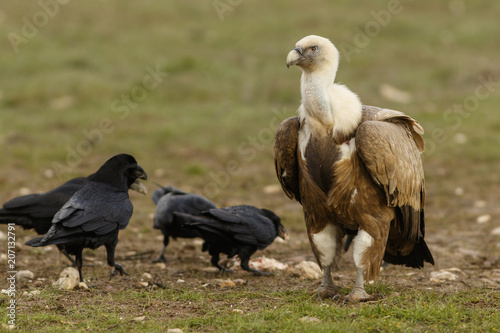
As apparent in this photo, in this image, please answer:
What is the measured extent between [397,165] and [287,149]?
859 millimetres

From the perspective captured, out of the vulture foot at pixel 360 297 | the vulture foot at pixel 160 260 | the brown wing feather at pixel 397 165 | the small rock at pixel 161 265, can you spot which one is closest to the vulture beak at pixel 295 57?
the brown wing feather at pixel 397 165

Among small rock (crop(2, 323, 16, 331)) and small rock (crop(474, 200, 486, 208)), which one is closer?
small rock (crop(2, 323, 16, 331))

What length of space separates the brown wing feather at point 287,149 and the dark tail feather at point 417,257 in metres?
1.16

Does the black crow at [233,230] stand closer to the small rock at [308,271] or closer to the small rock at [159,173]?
the small rock at [308,271]

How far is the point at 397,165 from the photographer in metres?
4.85

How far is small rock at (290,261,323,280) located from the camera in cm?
613

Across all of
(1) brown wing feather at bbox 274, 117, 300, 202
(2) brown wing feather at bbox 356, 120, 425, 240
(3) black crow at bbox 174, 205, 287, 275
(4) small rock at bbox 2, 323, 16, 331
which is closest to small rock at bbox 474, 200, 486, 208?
(3) black crow at bbox 174, 205, 287, 275

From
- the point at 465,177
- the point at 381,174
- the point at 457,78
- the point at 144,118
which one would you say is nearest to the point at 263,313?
the point at 381,174

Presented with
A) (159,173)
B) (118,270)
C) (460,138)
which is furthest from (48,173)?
(460,138)

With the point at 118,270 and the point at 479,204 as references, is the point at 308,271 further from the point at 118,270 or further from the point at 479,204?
the point at 479,204

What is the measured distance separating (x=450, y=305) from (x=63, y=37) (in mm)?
13561

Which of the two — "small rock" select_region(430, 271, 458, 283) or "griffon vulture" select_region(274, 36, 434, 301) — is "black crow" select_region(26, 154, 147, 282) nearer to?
"griffon vulture" select_region(274, 36, 434, 301)

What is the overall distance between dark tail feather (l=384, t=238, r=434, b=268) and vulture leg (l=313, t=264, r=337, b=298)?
77cm

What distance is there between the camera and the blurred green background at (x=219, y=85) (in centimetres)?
1039
